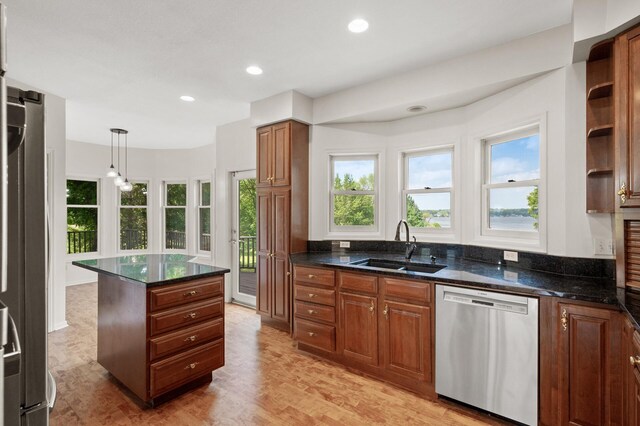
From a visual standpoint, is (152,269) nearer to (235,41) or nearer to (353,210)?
(235,41)

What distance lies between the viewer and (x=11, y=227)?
973 millimetres

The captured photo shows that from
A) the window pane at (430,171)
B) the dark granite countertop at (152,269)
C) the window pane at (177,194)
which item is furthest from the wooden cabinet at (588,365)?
the window pane at (177,194)

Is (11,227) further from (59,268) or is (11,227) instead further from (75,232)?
(75,232)

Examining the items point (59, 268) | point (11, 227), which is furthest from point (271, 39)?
point (59, 268)

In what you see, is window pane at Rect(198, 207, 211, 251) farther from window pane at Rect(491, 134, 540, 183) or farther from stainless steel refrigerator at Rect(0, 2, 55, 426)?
stainless steel refrigerator at Rect(0, 2, 55, 426)

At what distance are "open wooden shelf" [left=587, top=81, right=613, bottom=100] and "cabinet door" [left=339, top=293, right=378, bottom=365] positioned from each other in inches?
83.9

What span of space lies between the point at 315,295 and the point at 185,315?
1169mm

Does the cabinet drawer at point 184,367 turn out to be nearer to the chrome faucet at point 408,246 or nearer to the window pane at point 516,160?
the chrome faucet at point 408,246

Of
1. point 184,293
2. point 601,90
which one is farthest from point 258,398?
point 601,90

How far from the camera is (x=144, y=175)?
22.6ft

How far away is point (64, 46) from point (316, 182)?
8.57ft

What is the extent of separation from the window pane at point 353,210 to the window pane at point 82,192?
213 inches

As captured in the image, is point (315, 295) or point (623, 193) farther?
point (315, 295)

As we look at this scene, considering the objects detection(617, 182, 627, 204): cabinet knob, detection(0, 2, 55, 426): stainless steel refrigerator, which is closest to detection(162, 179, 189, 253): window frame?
detection(0, 2, 55, 426): stainless steel refrigerator
